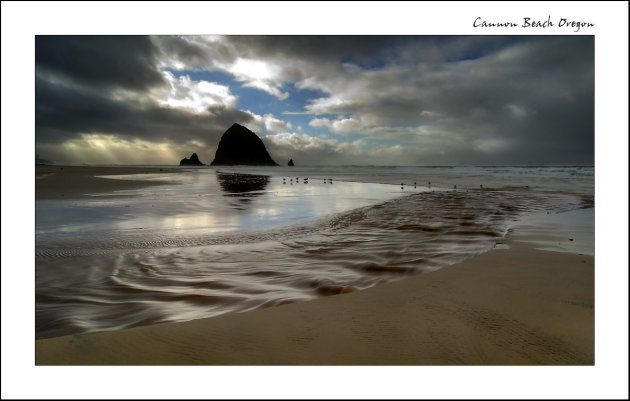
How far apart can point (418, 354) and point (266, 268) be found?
2.64m

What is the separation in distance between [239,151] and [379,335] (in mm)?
161445

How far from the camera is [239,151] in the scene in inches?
6161

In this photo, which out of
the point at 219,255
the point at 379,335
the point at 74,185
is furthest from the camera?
the point at 74,185

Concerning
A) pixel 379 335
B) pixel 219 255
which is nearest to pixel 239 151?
pixel 219 255

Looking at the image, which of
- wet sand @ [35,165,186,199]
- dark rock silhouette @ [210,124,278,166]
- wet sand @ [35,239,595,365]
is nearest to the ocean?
wet sand @ [35,239,595,365]

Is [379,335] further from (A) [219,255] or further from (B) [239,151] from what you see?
(B) [239,151]

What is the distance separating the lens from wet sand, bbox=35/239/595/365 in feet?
7.26

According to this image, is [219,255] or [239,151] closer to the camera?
[219,255]

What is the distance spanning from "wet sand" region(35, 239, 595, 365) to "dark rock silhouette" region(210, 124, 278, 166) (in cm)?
15725

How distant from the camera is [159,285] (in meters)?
3.80

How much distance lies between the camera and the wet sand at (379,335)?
2.21m

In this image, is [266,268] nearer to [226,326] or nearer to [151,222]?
[226,326]

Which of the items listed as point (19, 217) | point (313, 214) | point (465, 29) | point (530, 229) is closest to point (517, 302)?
point (465, 29)

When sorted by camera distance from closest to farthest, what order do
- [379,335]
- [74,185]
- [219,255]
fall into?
1. [379,335]
2. [219,255]
3. [74,185]
